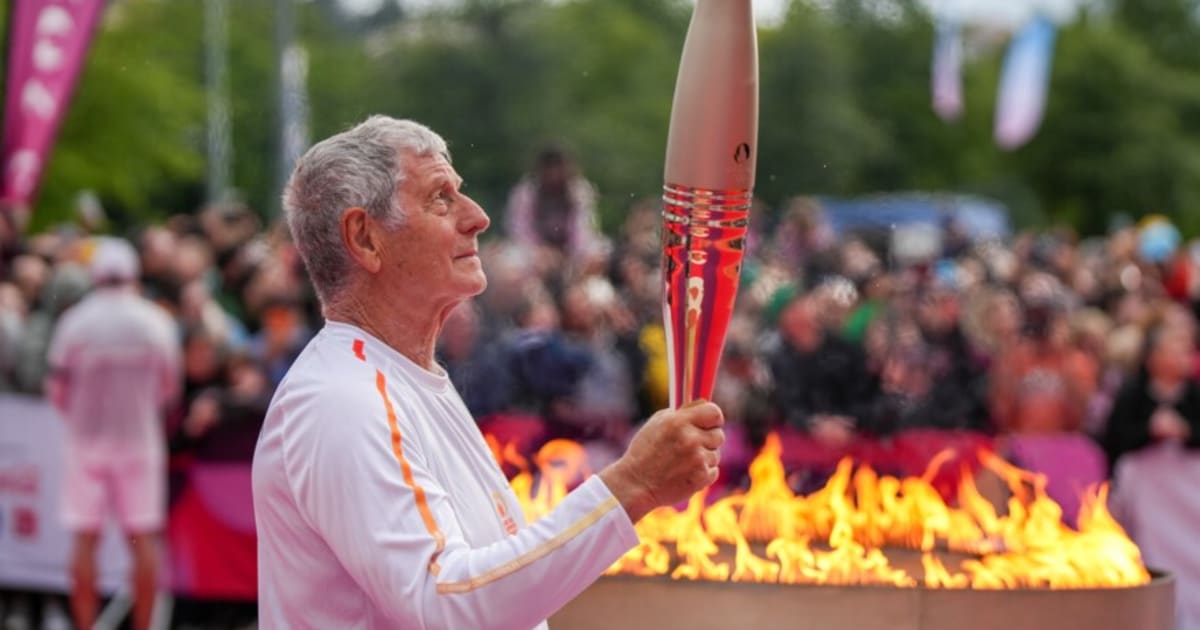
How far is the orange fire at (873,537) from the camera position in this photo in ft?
12.4

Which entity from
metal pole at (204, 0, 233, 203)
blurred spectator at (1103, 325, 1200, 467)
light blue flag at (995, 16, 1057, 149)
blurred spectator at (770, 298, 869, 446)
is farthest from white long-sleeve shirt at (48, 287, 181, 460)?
light blue flag at (995, 16, 1057, 149)

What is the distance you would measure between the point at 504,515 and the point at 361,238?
1.51 feet

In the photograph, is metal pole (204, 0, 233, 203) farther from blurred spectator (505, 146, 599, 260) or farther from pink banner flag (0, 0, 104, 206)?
pink banner flag (0, 0, 104, 206)

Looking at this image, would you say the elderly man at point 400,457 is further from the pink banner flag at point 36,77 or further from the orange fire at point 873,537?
the pink banner flag at point 36,77

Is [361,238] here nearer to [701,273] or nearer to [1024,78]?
[701,273]

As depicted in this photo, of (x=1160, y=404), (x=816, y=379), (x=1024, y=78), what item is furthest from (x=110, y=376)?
(x=1024, y=78)

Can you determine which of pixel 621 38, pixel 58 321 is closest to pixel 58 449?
pixel 58 321

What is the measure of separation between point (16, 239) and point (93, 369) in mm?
1638

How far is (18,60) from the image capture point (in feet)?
23.7

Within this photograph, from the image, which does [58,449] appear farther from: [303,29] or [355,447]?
[303,29]

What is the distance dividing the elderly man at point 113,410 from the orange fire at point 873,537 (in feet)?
12.2

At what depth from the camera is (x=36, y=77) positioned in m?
7.23

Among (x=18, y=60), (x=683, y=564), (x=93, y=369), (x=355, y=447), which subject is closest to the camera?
(x=355, y=447)

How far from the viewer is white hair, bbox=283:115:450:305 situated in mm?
2570
